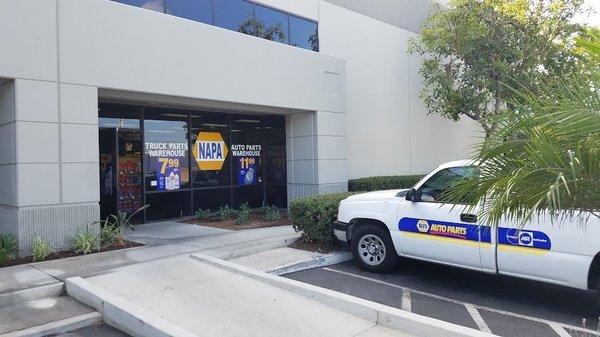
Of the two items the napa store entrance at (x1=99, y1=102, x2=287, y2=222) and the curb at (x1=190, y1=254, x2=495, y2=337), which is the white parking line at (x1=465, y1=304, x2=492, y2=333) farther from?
the napa store entrance at (x1=99, y1=102, x2=287, y2=222)

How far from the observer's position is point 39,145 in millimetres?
8383

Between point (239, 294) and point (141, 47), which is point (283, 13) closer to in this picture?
point (141, 47)

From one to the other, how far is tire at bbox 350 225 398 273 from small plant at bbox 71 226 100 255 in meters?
4.59

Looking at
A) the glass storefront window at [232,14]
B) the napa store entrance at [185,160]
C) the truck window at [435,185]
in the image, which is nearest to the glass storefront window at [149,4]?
the glass storefront window at [232,14]

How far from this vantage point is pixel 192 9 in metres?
11.6

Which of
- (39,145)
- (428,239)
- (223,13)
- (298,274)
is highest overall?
(223,13)

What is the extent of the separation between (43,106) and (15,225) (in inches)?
81.8

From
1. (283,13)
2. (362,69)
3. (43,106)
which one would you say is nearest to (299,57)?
(283,13)

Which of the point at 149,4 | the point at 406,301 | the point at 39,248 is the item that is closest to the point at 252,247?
the point at 406,301

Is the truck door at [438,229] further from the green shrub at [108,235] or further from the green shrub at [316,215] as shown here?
the green shrub at [108,235]

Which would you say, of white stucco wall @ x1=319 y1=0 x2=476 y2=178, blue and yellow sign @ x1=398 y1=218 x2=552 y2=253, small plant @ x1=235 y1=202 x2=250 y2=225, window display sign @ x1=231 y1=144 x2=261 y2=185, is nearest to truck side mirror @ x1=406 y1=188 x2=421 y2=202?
blue and yellow sign @ x1=398 y1=218 x2=552 y2=253

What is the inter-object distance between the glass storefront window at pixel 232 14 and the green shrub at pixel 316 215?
5483 millimetres

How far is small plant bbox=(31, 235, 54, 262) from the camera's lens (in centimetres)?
802

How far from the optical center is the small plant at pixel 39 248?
802cm
